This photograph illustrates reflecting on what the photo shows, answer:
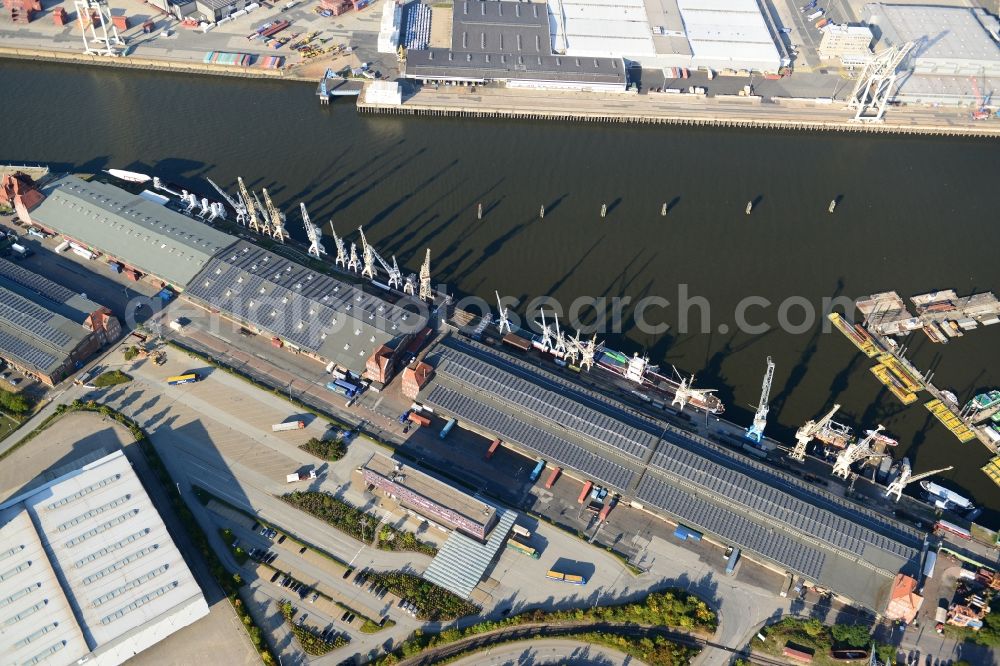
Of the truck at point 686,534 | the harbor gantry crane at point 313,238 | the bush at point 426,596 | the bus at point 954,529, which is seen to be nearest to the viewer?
the bush at point 426,596

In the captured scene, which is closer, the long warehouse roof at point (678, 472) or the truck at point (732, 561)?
the long warehouse roof at point (678, 472)

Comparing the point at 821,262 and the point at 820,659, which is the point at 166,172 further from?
the point at 820,659

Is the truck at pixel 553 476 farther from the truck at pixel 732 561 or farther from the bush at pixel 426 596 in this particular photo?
the truck at pixel 732 561

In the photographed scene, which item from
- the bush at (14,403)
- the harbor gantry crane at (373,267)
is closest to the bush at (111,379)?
the bush at (14,403)

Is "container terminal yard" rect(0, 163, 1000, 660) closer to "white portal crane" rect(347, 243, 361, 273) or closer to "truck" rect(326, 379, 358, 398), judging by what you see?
"white portal crane" rect(347, 243, 361, 273)

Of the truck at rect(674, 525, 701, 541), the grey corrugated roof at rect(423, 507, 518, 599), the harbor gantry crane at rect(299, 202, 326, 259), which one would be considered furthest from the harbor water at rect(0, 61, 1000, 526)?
the grey corrugated roof at rect(423, 507, 518, 599)

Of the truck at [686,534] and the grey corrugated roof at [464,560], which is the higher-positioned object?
the truck at [686,534]

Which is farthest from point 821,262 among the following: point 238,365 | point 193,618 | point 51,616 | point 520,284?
point 51,616

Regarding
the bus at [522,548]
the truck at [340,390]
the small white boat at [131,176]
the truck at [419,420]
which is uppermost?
the small white boat at [131,176]
